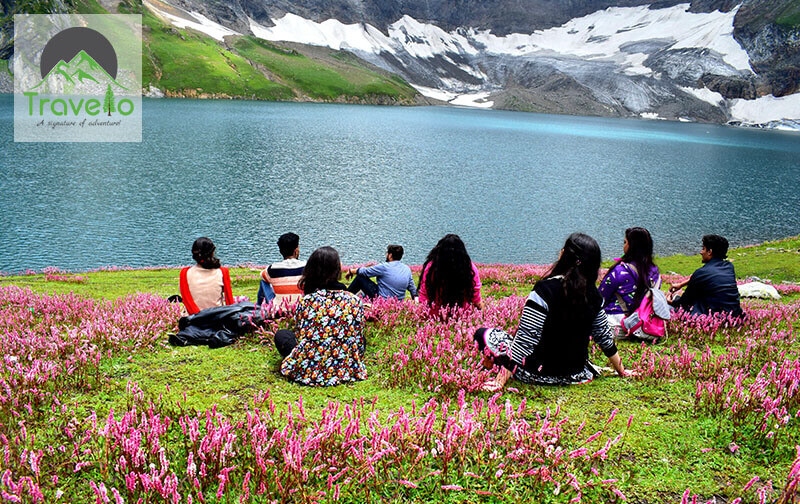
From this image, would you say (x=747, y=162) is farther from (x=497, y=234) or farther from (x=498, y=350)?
(x=498, y=350)

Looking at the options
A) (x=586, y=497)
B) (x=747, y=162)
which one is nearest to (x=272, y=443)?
Answer: (x=586, y=497)

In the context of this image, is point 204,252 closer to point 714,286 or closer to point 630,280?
point 630,280

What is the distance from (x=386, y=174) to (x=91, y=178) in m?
35.6

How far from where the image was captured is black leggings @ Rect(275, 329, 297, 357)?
809 cm

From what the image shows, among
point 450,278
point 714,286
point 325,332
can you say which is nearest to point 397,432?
point 325,332

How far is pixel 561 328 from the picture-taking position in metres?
6.78

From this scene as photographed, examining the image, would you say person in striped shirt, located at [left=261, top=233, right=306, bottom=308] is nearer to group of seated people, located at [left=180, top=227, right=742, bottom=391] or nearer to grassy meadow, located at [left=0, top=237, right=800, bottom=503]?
group of seated people, located at [left=180, top=227, right=742, bottom=391]

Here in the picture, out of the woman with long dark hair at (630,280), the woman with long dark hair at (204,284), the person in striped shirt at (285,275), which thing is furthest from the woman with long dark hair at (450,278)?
the woman with long dark hair at (204,284)

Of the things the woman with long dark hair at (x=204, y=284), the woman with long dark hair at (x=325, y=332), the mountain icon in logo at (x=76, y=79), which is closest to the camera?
the woman with long dark hair at (x=325, y=332)

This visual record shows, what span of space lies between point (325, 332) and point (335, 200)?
44.2 m

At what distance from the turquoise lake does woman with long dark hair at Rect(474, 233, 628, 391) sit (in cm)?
2830

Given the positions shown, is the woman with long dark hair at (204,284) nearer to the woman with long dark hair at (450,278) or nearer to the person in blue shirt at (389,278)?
the person in blue shirt at (389,278)

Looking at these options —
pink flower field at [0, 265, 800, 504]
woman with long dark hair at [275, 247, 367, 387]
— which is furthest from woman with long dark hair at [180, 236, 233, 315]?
woman with long dark hair at [275, 247, 367, 387]

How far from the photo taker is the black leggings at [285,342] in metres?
8.09
